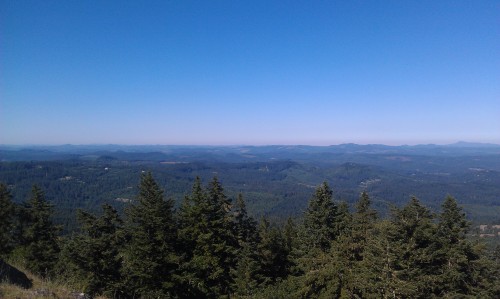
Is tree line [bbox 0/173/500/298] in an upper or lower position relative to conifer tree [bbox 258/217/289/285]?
upper

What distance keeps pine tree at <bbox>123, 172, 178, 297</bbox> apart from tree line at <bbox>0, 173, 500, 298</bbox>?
0.24 ft

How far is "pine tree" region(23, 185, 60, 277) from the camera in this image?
30.5m

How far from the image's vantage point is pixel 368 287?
16.4m

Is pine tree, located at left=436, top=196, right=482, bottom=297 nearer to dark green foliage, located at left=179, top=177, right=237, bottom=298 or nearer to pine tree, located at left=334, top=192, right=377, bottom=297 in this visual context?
pine tree, located at left=334, top=192, right=377, bottom=297

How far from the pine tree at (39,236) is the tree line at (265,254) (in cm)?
360

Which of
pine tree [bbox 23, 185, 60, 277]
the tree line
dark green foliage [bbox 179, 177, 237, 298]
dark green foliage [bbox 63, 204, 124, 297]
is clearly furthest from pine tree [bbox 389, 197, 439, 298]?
pine tree [bbox 23, 185, 60, 277]

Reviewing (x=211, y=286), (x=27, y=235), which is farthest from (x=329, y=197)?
(x=27, y=235)

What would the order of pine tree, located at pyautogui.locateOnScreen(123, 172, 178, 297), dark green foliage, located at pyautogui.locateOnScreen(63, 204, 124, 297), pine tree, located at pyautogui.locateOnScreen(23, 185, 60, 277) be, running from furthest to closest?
pine tree, located at pyautogui.locateOnScreen(23, 185, 60, 277) → dark green foliage, located at pyautogui.locateOnScreen(63, 204, 124, 297) → pine tree, located at pyautogui.locateOnScreen(123, 172, 178, 297)

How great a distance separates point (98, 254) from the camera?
24.3m

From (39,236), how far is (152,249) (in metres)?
18.6

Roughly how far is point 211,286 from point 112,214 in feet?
34.7

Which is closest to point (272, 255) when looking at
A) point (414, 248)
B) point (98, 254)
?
point (414, 248)

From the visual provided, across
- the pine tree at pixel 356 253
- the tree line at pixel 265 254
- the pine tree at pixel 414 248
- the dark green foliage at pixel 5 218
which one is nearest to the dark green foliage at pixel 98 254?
the tree line at pixel 265 254

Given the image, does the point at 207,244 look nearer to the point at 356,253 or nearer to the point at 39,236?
the point at 356,253
